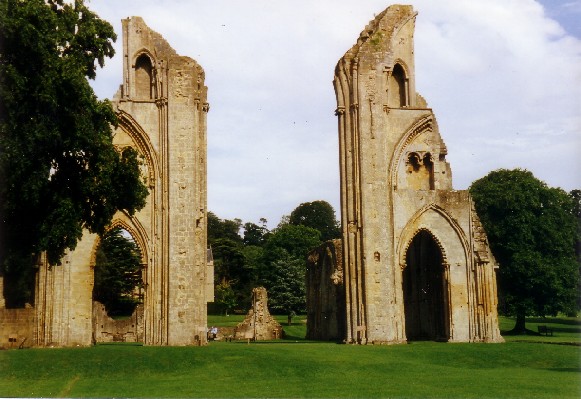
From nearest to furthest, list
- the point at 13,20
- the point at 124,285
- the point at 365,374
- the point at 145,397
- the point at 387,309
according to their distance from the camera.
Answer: the point at 145,397 → the point at 13,20 → the point at 365,374 → the point at 387,309 → the point at 124,285

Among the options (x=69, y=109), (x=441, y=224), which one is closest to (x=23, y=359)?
(x=69, y=109)

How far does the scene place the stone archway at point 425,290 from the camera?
32781mm

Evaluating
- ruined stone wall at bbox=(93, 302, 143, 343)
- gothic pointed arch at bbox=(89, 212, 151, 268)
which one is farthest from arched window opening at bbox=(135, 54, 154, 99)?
ruined stone wall at bbox=(93, 302, 143, 343)

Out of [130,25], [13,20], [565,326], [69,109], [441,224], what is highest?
[130,25]

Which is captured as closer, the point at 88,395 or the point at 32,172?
the point at 88,395

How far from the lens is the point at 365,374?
19641mm

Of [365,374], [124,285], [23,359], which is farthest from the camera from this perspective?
[124,285]

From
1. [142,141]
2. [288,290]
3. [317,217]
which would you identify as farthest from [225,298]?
[142,141]

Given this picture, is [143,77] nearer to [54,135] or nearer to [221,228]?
[54,135]

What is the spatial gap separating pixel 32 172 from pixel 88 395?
5841 mm

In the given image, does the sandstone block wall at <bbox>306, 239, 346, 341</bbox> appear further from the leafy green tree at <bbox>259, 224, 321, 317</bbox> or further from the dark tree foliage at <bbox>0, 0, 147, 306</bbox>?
the leafy green tree at <bbox>259, 224, 321, 317</bbox>

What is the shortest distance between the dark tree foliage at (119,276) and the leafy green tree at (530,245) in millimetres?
25960

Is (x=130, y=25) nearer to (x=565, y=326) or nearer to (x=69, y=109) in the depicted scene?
(x=69, y=109)

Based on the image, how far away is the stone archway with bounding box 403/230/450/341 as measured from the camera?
32.8 meters
